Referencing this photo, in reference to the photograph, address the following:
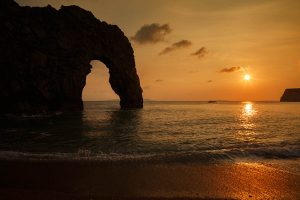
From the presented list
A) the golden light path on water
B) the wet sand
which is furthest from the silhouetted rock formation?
the wet sand

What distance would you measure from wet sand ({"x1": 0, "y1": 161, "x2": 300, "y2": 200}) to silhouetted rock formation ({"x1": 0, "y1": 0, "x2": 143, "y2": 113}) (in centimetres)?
3522

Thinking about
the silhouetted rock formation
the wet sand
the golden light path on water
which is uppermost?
the silhouetted rock formation

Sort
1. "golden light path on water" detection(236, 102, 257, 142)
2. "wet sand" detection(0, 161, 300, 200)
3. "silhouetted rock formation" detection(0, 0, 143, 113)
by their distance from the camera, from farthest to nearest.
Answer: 1. "silhouetted rock formation" detection(0, 0, 143, 113)
2. "golden light path on water" detection(236, 102, 257, 142)
3. "wet sand" detection(0, 161, 300, 200)

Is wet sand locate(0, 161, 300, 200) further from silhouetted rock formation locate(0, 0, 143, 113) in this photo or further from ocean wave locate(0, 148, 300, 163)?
silhouetted rock formation locate(0, 0, 143, 113)

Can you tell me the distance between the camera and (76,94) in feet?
162

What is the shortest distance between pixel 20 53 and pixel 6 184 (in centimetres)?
4017

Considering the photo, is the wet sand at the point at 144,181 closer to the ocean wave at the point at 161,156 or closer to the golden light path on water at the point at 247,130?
the ocean wave at the point at 161,156

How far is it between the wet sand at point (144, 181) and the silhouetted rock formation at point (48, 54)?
35.2 metres

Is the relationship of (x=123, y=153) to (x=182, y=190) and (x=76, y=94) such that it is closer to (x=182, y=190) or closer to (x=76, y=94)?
(x=182, y=190)

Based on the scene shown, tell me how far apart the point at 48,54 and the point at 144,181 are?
141ft

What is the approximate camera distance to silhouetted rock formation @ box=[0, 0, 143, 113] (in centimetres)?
4134

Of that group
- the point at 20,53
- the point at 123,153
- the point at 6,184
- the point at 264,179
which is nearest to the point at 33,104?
the point at 20,53

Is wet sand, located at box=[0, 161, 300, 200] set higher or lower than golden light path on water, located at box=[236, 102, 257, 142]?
higher

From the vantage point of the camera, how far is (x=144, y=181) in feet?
25.6
